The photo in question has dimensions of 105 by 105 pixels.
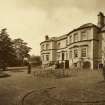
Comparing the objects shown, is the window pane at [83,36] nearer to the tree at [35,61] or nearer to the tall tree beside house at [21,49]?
the tree at [35,61]

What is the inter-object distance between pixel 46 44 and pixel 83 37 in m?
18.3

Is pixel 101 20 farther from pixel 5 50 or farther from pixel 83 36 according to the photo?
pixel 5 50

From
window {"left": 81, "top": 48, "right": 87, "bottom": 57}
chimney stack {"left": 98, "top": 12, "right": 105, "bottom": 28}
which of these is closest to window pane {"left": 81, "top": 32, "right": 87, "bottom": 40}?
window {"left": 81, "top": 48, "right": 87, "bottom": 57}

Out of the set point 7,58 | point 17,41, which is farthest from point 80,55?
point 17,41

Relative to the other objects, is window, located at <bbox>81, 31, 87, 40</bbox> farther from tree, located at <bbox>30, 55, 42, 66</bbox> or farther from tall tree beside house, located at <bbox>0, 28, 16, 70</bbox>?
tree, located at <bbox>30, 55, 42, 66</bbox>

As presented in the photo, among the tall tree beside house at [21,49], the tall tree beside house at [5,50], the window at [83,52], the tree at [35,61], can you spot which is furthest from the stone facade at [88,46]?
the tall tree beside house at [21,49]

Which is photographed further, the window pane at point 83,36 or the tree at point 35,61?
the tree at point 35,61

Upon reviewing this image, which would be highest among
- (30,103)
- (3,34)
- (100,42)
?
(3,34)

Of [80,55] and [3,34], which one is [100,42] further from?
[3,34]

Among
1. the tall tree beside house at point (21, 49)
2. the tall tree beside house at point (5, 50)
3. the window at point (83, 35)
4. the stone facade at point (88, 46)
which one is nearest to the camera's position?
the stone facade at point (88, 46)

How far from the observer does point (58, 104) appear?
8.51m

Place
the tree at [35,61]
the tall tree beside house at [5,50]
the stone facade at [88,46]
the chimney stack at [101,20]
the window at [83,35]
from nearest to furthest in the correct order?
the stone facade at [88,46]
the window at [83,35]
the chimney stack at [101,20]
the tall tree beside house at [5,50]
the tree at [35,61]

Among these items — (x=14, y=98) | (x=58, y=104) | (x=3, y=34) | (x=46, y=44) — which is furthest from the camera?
(x=46, y=44)

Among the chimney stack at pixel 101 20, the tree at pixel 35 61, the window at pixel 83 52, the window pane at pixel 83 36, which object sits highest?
the chimney stack at pixel 101 20
